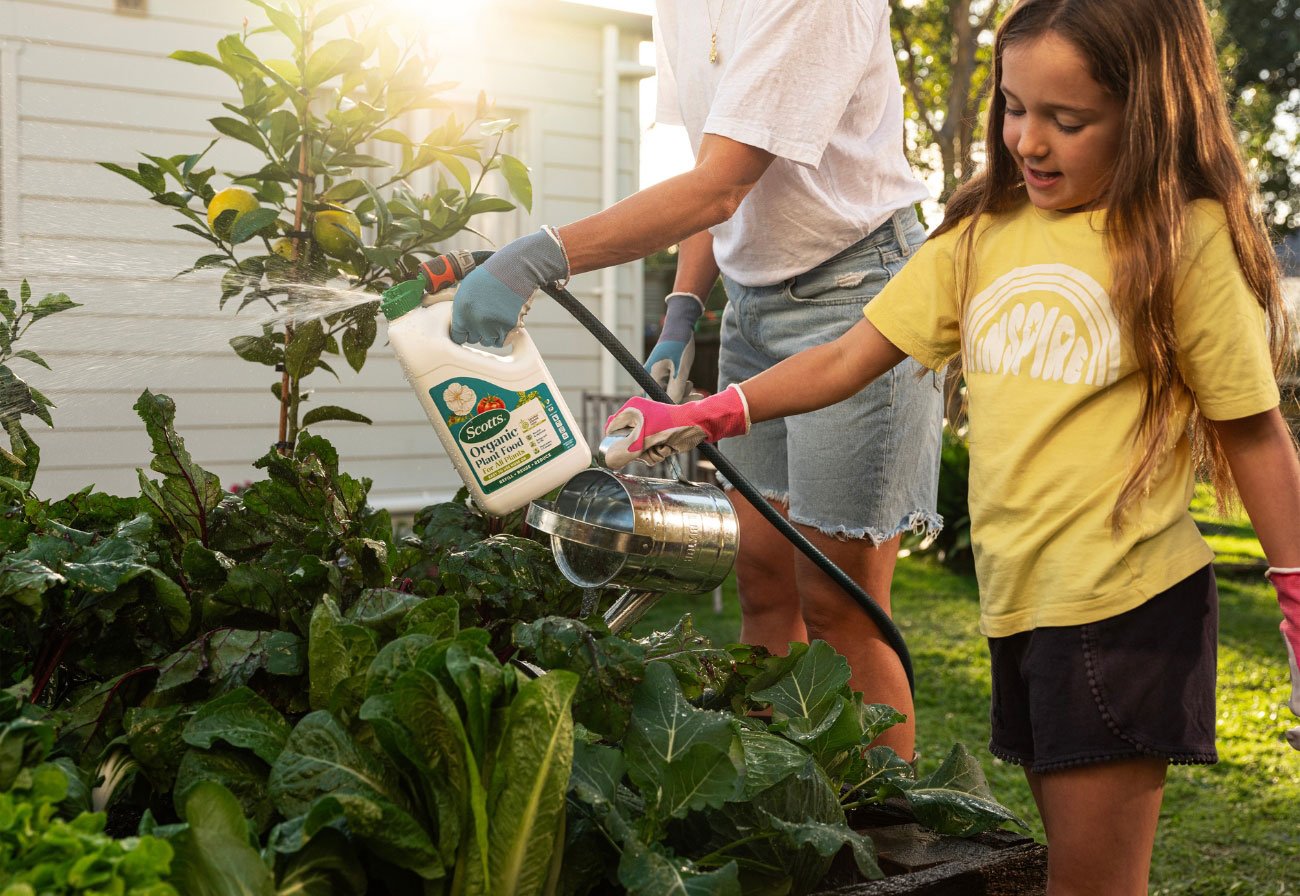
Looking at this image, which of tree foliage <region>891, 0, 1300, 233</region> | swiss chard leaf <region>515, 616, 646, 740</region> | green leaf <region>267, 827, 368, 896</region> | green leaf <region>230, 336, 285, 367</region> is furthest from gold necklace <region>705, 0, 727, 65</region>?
tree foliage <region>891, 0, 1300, 233</region>

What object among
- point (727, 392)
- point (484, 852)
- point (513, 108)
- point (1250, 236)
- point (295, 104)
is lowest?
point (484, 852)

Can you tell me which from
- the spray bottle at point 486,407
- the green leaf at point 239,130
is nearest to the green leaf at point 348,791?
the spray bottle at point 486,407

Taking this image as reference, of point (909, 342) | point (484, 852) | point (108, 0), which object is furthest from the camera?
point (108, 0)

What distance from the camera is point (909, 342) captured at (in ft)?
5.31

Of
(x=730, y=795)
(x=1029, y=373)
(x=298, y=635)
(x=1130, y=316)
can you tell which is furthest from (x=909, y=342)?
(x=298, y=635)

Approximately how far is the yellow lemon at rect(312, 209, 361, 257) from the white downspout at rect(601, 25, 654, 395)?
424 cm

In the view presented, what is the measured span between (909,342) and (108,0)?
15.6 feet

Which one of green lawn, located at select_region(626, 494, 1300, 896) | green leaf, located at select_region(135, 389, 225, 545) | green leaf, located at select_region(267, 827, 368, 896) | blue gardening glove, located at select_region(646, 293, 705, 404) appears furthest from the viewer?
green lawn, located at select_region(626, 494, 1300, 896)

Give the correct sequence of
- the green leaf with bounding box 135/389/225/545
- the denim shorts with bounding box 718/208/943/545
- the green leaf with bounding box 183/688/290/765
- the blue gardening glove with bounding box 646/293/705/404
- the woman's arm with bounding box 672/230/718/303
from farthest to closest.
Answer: the woman's arm with bounding box 672/230/718/303 < the blue gardening glove with bounding box 646/293/705/404 < the denim shorts with bounding box 718/208/943/545 < the green leaf with bounding box 135/389/225/545 < the green leaf with bounding box 183/688/290/765

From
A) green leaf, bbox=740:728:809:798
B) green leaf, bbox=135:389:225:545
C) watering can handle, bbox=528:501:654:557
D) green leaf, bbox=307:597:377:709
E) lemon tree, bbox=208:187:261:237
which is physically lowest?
green leaf, bbox=740:728:809:798

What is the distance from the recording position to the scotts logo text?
1.60m

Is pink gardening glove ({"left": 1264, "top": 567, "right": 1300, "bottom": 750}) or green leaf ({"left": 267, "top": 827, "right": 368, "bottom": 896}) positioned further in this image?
pink gardening glove ({"left": 1264, "top": 567, "right": 1300, "bottom": 750})

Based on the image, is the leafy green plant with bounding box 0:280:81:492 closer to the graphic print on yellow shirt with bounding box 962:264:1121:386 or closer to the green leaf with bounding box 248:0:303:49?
the green leaf with bounding box 248:0:303:49

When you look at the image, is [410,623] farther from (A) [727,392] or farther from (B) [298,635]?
(A) [727,392]
